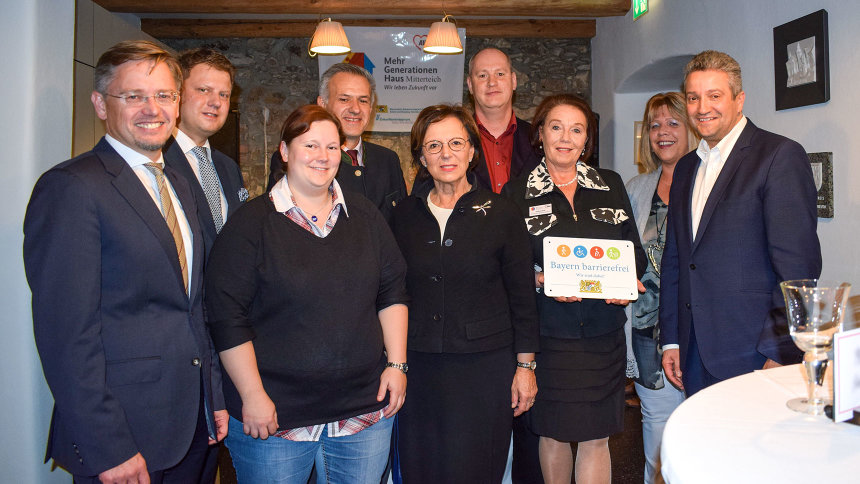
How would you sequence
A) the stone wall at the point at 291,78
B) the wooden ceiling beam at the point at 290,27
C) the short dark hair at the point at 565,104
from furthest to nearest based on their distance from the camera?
the stone wall at the point at 291,78
the wooden ceiling beam at the point at 290,27
the short dark hair at the point at 565,104

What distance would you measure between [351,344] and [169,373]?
521mm

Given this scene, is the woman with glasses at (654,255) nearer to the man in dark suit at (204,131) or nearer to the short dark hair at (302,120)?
the short dark hair at (302,120)

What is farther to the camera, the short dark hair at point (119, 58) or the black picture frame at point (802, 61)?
the black picture frame at point (802, 61)

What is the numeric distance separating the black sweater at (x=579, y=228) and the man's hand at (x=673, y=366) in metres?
0.25

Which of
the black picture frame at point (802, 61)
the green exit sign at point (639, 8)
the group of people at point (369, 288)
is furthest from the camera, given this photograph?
the green exit sign at point (639, 8)

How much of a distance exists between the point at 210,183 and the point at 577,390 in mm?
1631

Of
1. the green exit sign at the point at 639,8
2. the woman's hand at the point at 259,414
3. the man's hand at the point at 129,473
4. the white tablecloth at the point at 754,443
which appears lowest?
the man's hand at the point at 129,473

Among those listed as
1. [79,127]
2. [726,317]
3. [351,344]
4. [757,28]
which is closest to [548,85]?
[757,28]

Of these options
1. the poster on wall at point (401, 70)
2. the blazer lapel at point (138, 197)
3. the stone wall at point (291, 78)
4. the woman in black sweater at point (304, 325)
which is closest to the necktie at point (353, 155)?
the woman in black sweater at point (304, 325)

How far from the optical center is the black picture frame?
3.38 m

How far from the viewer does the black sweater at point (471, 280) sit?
2.38 m

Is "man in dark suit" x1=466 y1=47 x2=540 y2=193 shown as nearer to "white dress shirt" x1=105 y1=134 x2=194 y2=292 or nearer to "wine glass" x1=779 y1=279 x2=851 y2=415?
"white dress shirt" x1=105 y1=134 x2=194 y2=292

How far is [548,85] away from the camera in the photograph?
7.94 m

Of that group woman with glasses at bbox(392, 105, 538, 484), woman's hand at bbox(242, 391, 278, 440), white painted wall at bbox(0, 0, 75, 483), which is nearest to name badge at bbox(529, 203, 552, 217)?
woman with glasses at bbox(392, 105, 538, 484)
